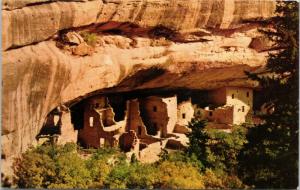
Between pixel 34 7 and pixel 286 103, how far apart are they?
115 inches

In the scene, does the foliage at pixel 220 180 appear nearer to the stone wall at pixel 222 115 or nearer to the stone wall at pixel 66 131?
the stone wall at pixel 66 131

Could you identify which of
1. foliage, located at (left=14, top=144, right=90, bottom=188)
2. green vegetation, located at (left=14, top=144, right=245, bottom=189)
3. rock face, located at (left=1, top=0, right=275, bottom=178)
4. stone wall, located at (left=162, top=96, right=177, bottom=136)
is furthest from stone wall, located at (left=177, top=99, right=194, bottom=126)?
foliage, located at (left=14, top=144, right=90, bottom=188)

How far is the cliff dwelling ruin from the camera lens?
30.3ft

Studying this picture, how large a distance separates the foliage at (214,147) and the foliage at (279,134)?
944 millimetres

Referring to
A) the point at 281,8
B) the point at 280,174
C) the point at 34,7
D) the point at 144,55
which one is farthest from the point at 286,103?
the point at 34,7

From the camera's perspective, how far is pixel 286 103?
23.7 feet

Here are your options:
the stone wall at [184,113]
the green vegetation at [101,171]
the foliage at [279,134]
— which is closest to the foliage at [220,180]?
the green vegetation at [101,171]

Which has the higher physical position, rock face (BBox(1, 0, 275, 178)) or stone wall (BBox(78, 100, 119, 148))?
rock face (BBox(1, 0, 275, 178))

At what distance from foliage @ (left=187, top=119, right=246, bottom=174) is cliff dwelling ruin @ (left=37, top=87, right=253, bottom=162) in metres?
0.37

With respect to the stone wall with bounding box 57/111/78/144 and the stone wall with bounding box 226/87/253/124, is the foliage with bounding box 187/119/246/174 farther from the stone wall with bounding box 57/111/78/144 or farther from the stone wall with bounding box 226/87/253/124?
the stone wall with bounding box 57/111/78/144

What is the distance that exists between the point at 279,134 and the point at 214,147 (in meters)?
2.15

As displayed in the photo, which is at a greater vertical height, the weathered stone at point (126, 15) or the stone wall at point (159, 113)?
the weathered stone at point (126, 15)

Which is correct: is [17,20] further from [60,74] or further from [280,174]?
[280,174]

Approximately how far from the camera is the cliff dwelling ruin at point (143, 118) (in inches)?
364
